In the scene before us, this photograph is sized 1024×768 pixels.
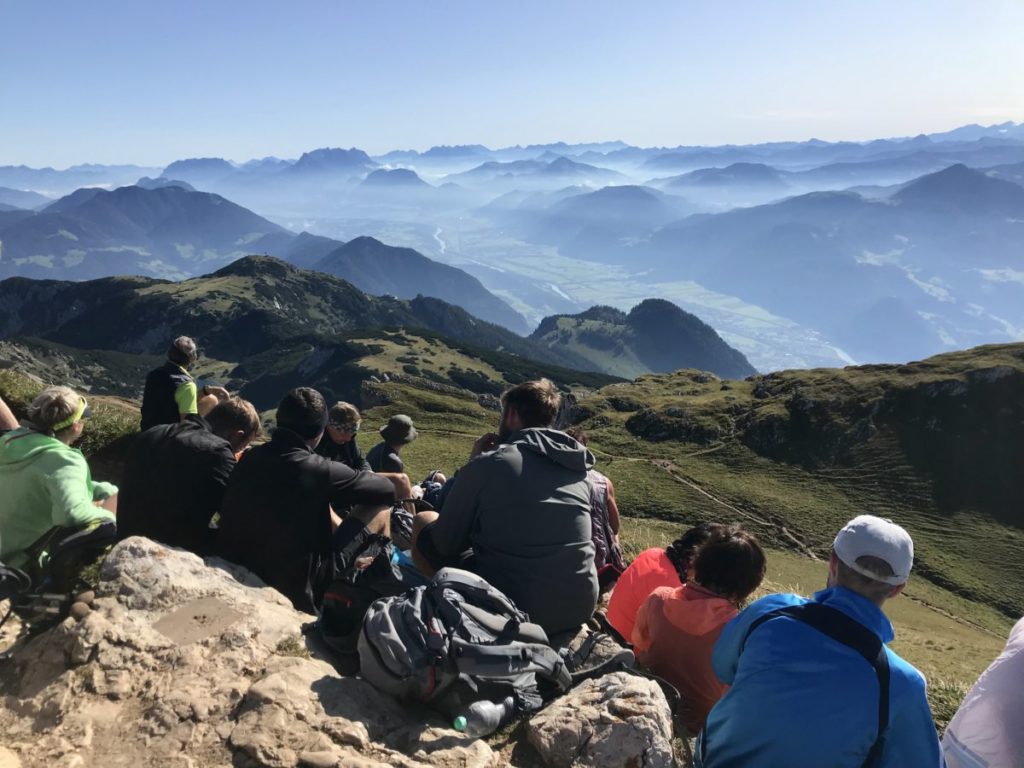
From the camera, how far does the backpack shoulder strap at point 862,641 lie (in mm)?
3887

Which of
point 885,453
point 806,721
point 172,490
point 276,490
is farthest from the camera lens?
point 885,453

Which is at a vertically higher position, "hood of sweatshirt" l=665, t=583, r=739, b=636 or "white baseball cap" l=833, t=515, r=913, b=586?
"white baseball cap" l=833, t=515, r=913, b=586

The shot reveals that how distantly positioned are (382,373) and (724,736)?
163017 mm

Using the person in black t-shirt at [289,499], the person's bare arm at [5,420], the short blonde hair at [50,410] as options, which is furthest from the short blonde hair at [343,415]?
the person's bare arm at [5,420]

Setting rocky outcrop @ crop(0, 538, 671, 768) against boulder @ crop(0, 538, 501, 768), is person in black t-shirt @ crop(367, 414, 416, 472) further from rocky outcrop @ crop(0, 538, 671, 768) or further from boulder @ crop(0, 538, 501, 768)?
rocky outcrop @ crop(0, 538, 671, 768)

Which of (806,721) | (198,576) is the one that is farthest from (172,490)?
(806,721)

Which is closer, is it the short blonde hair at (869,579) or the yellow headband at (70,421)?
the short blonde hair at (869,579)

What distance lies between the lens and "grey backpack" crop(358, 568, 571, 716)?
4.65m

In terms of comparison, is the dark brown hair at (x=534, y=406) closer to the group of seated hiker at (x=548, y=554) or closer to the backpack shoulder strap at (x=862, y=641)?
the group of seated hiker at (x=548, y=554)

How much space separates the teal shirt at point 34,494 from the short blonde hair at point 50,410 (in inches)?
4.8

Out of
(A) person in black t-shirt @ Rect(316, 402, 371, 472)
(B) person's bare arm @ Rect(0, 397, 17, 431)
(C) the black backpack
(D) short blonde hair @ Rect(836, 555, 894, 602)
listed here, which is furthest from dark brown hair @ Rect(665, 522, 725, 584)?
(B) person's bare arm @ Rect(0, 397, 17, 431)

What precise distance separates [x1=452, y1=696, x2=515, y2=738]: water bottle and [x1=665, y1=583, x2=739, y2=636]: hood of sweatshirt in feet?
6.93

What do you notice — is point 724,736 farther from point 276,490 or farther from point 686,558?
point 276,490

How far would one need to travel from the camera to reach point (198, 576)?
604 cm
